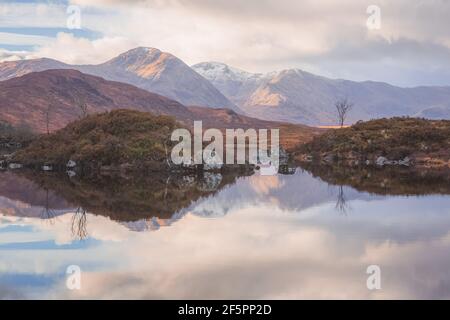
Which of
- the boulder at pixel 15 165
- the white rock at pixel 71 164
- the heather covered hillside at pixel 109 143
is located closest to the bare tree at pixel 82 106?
the heather covered hillside at pixel 109 143

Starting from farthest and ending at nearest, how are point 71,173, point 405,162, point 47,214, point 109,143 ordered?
point 405,162 → point 109,143 → point 71,173 → point 47,214

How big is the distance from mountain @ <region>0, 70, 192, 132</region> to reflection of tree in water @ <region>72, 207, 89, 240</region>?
75.3 meters

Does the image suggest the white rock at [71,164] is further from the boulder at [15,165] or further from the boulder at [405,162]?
the boulder at [405,162]

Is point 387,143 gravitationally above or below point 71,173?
above

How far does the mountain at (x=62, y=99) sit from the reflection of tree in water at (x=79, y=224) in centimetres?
7526

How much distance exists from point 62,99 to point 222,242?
11496 centimetres

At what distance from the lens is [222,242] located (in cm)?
1820

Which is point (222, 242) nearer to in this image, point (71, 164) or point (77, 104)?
point (71, 164)

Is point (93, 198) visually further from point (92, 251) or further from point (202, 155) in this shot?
point (202, 155)

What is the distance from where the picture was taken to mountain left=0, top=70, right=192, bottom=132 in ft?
356

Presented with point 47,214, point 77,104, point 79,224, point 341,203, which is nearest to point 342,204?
point 341,203

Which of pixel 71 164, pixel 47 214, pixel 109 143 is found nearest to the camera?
pixel 47 214

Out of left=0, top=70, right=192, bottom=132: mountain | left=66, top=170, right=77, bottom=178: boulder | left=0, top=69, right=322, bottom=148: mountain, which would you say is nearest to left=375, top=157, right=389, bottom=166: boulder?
left=0, top=69, right=322, bottom=148: mountain

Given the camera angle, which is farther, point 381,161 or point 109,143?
point 381,161
